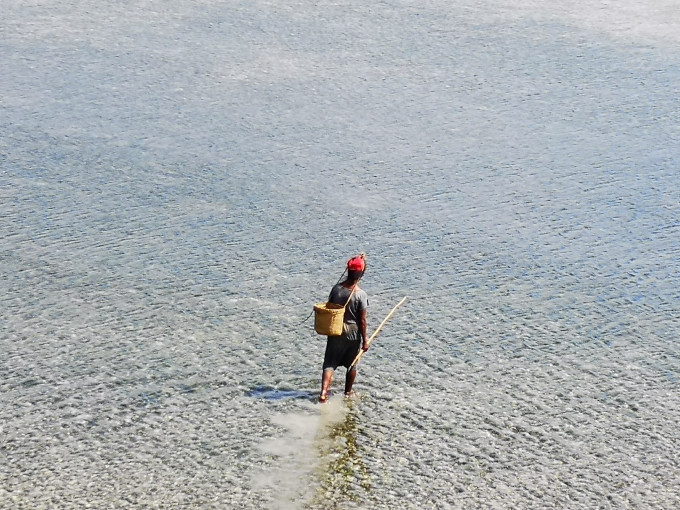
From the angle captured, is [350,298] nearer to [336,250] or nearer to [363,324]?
[363,324]

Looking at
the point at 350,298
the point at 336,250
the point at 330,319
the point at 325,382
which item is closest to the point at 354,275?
the point at 350,298

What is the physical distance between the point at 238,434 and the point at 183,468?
685 millimetres

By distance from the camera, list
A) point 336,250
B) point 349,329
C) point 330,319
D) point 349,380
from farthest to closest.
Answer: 1. point 336,250
2. point 349,380
3. point 349,329
4. point 330,319

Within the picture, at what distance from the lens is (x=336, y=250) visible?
512 inches

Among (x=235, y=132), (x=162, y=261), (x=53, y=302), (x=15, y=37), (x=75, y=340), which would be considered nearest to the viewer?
(x=75, y=340)

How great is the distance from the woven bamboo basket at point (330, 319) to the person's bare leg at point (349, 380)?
515 mm

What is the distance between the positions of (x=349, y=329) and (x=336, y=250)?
3.46m

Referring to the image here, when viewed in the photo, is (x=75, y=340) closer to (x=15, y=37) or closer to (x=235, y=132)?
(x=235, y=132)

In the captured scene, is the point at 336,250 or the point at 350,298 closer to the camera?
the point at 350,298

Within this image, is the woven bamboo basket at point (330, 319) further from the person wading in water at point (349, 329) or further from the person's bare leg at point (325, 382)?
the person's bare leg at point (325, 382)

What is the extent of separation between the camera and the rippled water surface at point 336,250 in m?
9.03

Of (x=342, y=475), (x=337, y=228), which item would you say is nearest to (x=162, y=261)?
(x=337, y=228)

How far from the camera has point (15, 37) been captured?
19984 mm

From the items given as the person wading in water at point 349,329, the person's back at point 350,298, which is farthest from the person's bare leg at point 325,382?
the person's back at point 350,298
